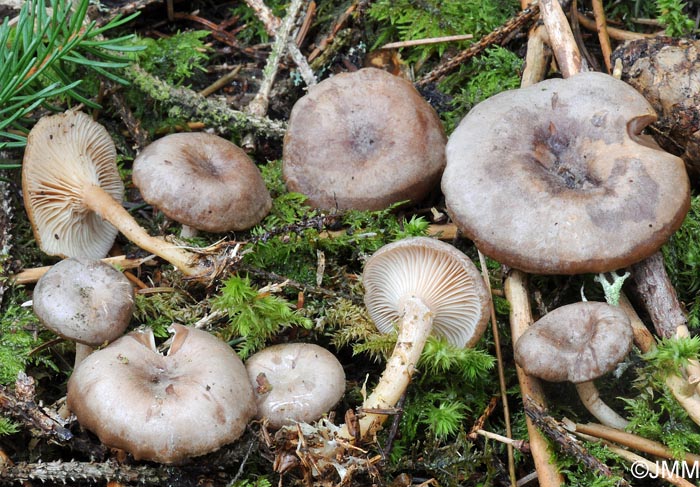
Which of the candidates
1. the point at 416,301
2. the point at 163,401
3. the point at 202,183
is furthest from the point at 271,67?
the point at 163,401

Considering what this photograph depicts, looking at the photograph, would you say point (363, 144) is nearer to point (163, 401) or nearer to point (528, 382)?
point (528, 382)

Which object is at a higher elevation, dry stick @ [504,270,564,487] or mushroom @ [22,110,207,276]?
mushroom @ [22,110,207,276]

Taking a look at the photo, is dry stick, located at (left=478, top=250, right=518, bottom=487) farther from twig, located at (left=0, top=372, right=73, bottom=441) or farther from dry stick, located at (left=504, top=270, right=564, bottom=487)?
twig, located at (left=0, top=372, right=73, bottom=441)

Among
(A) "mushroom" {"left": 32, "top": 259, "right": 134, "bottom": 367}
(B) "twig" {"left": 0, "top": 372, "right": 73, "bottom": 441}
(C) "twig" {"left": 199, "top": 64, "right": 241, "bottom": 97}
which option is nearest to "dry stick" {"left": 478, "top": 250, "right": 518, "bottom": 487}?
(A) "mushroom" {"left": 32, "top": 259, "right": 134, "bottom": 367}

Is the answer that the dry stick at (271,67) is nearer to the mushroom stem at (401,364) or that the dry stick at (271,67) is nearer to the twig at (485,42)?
the twig at (485,42)

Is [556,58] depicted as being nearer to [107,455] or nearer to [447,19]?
[447,19]
